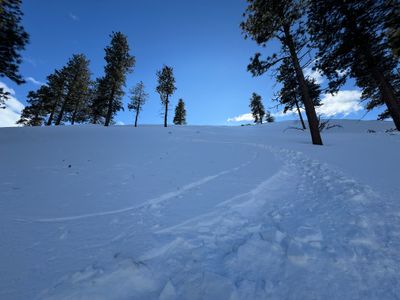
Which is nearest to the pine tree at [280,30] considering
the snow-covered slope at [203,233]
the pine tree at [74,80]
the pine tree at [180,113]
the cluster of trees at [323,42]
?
the cluster of trees at [323,42]

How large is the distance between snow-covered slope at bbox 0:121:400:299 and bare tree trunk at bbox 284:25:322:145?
4.08 m

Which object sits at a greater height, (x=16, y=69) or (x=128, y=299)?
(x=16, y=69)

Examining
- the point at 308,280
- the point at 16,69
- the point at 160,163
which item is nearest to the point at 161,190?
the point at 160,163

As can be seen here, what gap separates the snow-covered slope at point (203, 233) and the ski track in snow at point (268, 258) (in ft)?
0.04

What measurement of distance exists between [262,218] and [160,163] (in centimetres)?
422

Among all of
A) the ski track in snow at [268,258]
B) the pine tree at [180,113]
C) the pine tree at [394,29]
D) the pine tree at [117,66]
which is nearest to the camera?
the ski track in snow at [268,258]

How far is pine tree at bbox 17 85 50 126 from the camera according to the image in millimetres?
27250

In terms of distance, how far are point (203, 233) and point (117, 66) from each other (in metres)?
25.9

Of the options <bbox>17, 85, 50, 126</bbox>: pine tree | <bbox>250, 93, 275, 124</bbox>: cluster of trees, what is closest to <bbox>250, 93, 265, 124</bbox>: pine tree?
<bbox>250, 93, 275, 124</bbox>: cluster of trees

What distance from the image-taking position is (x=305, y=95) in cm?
945

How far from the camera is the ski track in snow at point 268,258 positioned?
1590 millimetres

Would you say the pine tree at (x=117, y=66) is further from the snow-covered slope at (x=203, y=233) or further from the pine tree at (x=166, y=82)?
the snow-covered slope at (x=203, y=233)

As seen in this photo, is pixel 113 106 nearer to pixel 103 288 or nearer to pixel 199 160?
pixel 199 160

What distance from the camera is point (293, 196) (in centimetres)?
354
